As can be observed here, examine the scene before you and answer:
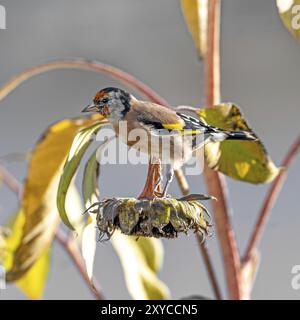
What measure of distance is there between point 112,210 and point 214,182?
32 centimetres

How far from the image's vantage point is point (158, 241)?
4.94 ft

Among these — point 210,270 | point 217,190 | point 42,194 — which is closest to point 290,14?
point 217,190

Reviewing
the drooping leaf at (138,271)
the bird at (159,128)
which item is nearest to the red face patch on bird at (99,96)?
the bird at (159,128)

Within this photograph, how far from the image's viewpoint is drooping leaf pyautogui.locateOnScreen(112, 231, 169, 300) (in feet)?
4.66

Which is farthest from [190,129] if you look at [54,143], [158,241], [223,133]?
[158,241]

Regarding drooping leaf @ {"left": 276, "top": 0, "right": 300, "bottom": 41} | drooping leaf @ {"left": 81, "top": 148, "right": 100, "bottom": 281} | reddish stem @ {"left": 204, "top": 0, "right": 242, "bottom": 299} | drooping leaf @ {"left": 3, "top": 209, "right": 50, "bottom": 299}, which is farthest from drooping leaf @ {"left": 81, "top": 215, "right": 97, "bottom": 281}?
drooping leaf @ {"left": 3, "top": 209, "right": 50, "bottom": 299}

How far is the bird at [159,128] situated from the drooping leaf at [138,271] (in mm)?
499

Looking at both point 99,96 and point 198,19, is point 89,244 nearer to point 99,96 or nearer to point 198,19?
point 99,96

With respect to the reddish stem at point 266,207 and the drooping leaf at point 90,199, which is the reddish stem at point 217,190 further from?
the drooping leaf at point 90,199

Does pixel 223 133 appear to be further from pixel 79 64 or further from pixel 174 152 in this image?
pixel 79 64

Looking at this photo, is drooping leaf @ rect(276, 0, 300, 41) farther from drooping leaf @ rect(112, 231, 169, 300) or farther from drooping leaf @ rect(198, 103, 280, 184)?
drooping leaf @ rect(112, 231, 169, 300)

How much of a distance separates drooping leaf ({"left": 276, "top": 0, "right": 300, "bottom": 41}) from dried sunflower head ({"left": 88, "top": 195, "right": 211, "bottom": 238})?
0.86 ft
